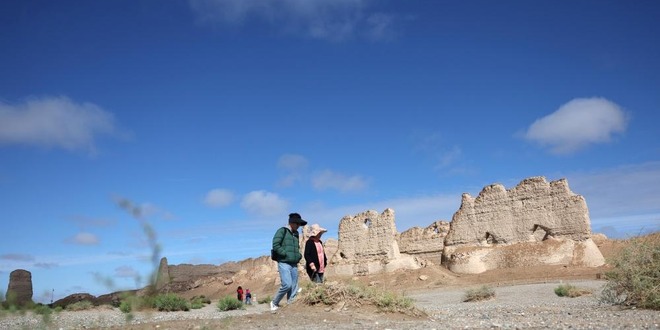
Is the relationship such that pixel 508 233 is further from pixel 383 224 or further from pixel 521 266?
pixel 383 224

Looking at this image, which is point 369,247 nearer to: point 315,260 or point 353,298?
point 315,260

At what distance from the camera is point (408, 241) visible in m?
51.4

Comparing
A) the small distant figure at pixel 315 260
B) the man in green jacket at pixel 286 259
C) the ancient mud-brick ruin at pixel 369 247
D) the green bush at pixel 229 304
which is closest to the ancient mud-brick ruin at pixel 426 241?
the ancient mud-brick ruin at pixel 369 247

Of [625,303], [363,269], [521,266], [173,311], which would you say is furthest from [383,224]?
[625,303]

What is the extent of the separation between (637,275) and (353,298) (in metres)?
6.12

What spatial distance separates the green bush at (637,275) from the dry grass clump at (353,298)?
4.77 metres

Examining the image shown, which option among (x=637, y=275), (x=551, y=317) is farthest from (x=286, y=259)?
(x=637, y=275)

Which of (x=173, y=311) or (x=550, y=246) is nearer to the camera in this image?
(x=173, y=311)

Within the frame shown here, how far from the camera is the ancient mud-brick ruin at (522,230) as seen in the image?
109 ft

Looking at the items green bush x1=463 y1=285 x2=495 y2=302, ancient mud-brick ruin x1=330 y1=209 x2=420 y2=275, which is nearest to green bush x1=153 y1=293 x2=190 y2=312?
green bush x1=463 y1=285 x2=495 y2=302

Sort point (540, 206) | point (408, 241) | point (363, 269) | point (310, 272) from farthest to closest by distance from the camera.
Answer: point (408, 241) → point (363, 269) → point (540, 206) → point (310, 272)

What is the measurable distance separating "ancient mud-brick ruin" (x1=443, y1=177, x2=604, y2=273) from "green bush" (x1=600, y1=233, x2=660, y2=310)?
75.2ft

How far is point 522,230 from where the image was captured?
3650 centimetres

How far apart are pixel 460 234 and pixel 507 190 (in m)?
5.19
